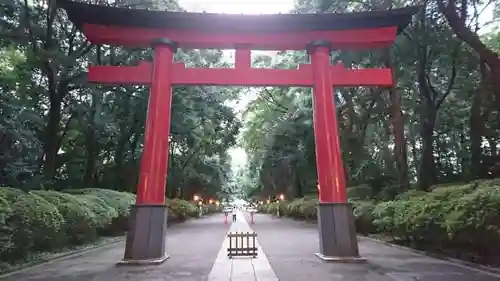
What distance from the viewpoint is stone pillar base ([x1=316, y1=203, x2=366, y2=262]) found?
9.86 meters

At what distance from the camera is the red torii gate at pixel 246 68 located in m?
10.1

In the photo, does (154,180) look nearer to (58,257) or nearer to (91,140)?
(58,257)

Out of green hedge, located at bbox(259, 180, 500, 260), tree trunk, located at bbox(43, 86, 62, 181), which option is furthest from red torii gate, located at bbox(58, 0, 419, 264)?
tree trunk, located at bbox(43, 86, 62, 181)

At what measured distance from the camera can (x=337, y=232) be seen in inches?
392

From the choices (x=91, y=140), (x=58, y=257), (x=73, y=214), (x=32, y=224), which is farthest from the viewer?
(x=91, y=140)

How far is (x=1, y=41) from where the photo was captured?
15.7 m

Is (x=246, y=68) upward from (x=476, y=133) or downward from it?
upward

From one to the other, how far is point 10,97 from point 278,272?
13212 millimetres

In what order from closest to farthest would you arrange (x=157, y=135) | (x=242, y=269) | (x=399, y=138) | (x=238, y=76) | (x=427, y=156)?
(x=242, y=269), (x=157, y=135), (x=238, y=76), (x=399, y=138), (x=427, y=156)

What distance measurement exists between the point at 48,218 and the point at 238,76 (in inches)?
236

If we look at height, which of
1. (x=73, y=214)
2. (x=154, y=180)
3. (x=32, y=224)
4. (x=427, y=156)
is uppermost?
(x=427, y=156)

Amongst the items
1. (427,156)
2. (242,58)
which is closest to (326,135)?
(242,58)

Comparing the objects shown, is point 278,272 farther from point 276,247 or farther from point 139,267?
point 276,247

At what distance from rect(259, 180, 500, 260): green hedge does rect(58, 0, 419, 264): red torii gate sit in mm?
2083
